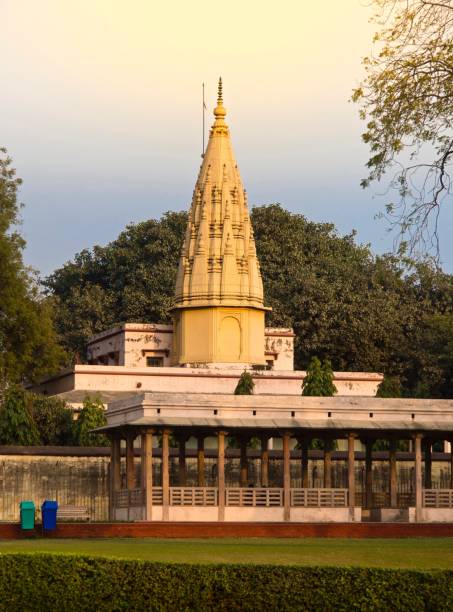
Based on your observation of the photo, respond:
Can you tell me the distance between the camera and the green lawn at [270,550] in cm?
2869

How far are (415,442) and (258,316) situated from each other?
2489cm

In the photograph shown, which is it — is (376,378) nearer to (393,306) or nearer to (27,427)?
(393,306)

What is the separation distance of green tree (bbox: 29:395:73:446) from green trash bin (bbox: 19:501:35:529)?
1918 cm

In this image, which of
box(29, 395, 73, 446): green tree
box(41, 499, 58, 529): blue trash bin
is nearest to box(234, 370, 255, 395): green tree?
box(29, 395, 73, 446): green tree

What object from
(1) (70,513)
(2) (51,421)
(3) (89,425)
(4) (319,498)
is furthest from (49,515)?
(2) (51,421)

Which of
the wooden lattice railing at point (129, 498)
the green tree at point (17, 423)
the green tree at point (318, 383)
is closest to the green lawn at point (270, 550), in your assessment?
the wooden lattice railing at point (129, 498)

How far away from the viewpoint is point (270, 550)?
106ft

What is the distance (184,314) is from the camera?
70312mm

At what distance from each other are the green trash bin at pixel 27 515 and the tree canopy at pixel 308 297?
3535 centimetres

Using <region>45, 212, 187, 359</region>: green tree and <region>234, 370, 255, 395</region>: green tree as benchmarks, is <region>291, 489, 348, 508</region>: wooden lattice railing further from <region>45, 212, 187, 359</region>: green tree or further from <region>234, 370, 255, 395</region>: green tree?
<region>45, 212, 187, 359</region>: green tree

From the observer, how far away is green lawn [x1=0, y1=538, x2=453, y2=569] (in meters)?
28.7

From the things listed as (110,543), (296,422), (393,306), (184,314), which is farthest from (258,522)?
(393,306)

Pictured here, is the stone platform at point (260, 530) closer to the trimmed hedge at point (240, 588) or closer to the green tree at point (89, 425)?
the trimmed hedge at point (240, 588)

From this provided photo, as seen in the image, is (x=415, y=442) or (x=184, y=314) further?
(x=184, y=314)
